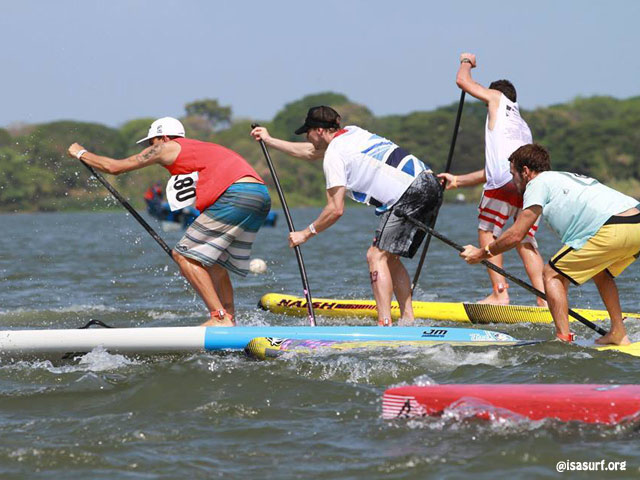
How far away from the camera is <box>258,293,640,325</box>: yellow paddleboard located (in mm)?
9531

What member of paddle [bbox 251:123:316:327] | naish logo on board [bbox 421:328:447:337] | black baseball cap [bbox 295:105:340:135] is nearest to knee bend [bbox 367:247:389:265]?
paddle [bbox 251:123:316:327]

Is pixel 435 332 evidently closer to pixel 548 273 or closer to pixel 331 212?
pixel 548 273

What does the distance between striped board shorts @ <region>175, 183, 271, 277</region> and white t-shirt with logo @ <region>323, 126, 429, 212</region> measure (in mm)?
626

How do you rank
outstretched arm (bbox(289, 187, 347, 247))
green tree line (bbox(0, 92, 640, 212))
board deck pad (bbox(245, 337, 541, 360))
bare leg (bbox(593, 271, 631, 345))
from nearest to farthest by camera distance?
board deck pad (bbox(245, 337, 541, 360)), bare leg (bbox(593, 271, 631, 345)), outstretched arm (bbox(289, 187, 347, 247)), green tree line (bbox(0, 92, 640, 212))

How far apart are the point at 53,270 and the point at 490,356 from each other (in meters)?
13.1

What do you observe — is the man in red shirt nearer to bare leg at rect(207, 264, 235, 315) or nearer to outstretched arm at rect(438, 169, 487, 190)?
bare leg at rect(207, 264, 235, 315)

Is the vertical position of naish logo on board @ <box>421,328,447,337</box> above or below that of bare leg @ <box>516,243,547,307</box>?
below

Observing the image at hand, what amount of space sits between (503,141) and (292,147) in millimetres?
1966

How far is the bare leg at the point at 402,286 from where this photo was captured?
28.8 feet

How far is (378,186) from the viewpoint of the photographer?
8359 millimetres

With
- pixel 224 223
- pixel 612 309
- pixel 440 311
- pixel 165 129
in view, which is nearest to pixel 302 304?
pixel 440 311

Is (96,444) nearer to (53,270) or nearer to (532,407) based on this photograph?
(532,407)

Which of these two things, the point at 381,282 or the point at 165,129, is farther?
the point at 381,282

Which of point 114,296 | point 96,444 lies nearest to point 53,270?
point 114,296
